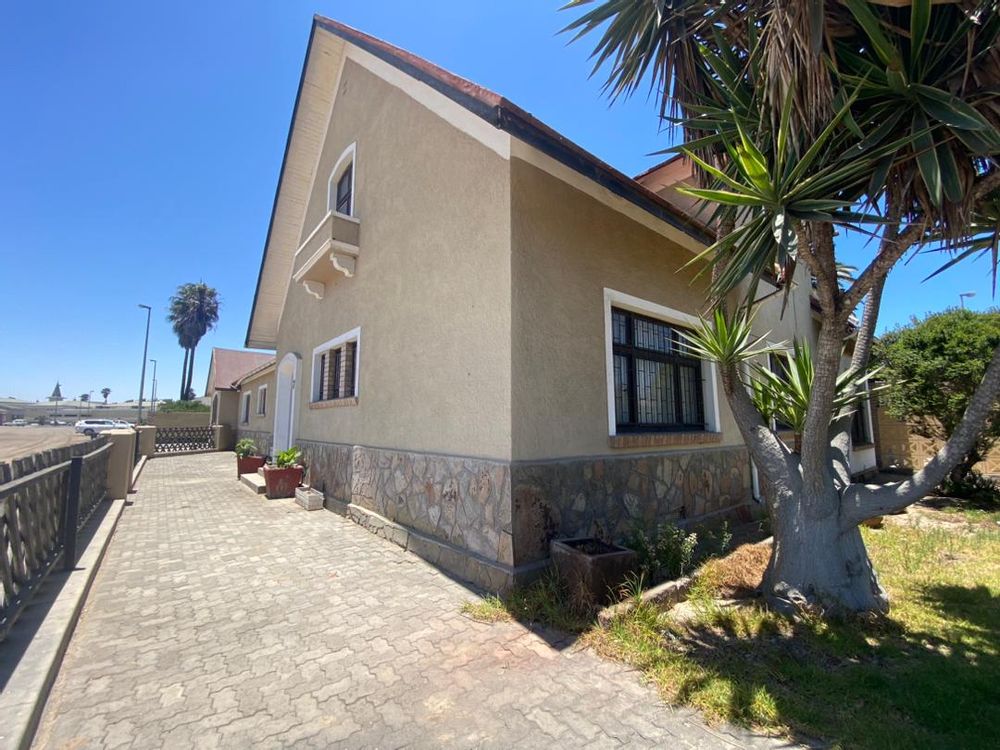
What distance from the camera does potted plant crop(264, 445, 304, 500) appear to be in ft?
30.5

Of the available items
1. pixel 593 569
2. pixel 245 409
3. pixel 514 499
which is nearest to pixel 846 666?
pixel 593 569

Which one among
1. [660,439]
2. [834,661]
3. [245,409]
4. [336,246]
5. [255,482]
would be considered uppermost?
[336,246]

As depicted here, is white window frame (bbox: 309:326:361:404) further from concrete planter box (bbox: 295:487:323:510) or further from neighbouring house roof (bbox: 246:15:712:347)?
neighbouring house roof (bbox: 246:15:712:347)

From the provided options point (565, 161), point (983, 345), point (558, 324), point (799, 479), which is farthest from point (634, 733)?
point (983, 345)

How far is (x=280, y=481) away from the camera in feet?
30.8

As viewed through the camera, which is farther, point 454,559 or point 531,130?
point 454,559

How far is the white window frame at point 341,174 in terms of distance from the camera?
8.62m

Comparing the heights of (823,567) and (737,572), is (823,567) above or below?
above

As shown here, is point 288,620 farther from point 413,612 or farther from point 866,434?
point 866,434

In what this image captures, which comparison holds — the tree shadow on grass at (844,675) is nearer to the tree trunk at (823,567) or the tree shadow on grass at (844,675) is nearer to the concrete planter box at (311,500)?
the tree trunk at (823,567)

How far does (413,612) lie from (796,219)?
459cm

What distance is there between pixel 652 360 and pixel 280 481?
7.98 metres

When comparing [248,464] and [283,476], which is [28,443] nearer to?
[248,464]

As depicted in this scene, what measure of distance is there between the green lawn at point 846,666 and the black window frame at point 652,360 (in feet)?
7.95
